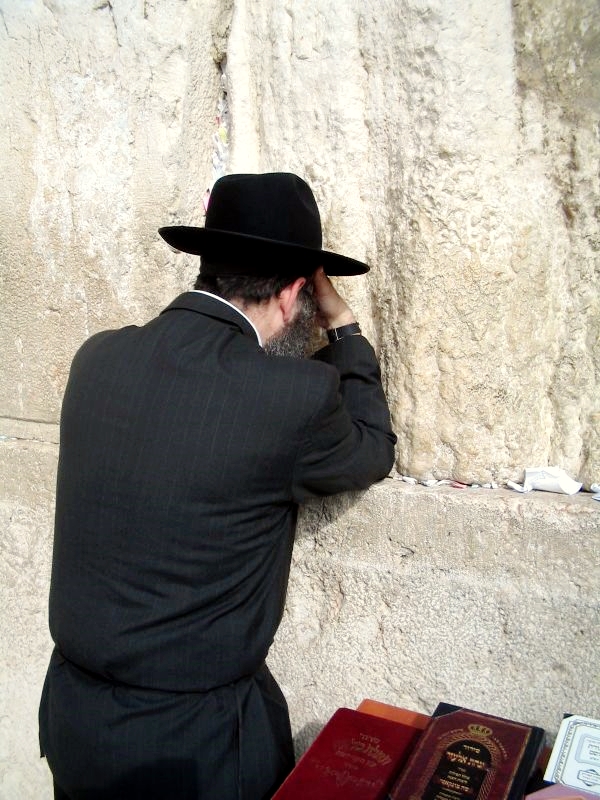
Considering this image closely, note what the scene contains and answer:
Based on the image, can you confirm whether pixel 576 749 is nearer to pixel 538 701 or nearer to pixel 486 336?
pixel 538 701

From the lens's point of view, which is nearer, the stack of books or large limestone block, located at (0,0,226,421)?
the stack of books

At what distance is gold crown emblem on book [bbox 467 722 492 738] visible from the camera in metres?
1.38

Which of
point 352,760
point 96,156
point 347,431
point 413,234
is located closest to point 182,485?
point 347,431

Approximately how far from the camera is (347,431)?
63.1 inches

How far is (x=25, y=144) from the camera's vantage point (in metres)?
2.24

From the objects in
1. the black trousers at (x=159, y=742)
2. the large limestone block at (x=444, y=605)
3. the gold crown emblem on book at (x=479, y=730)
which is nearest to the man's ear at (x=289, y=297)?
the large limestone block at (x=444, y=605)

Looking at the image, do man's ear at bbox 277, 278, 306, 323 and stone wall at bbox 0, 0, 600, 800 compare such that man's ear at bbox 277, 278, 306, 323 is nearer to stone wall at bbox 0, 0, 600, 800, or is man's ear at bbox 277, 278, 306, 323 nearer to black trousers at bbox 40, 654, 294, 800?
stone wall at bbox 0, 0, 600, 800

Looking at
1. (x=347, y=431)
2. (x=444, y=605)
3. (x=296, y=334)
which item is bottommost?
(x=444, y=605)

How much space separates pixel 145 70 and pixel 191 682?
1.60 metres

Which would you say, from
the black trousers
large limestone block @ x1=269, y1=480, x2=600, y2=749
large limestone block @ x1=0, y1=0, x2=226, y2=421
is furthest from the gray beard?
the black trousers

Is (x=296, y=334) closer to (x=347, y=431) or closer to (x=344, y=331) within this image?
(x=344, y=331)

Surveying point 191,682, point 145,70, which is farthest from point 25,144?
point 191,682

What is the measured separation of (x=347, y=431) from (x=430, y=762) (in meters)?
0.65

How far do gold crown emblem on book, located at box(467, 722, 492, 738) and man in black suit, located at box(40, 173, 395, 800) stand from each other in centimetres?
47
